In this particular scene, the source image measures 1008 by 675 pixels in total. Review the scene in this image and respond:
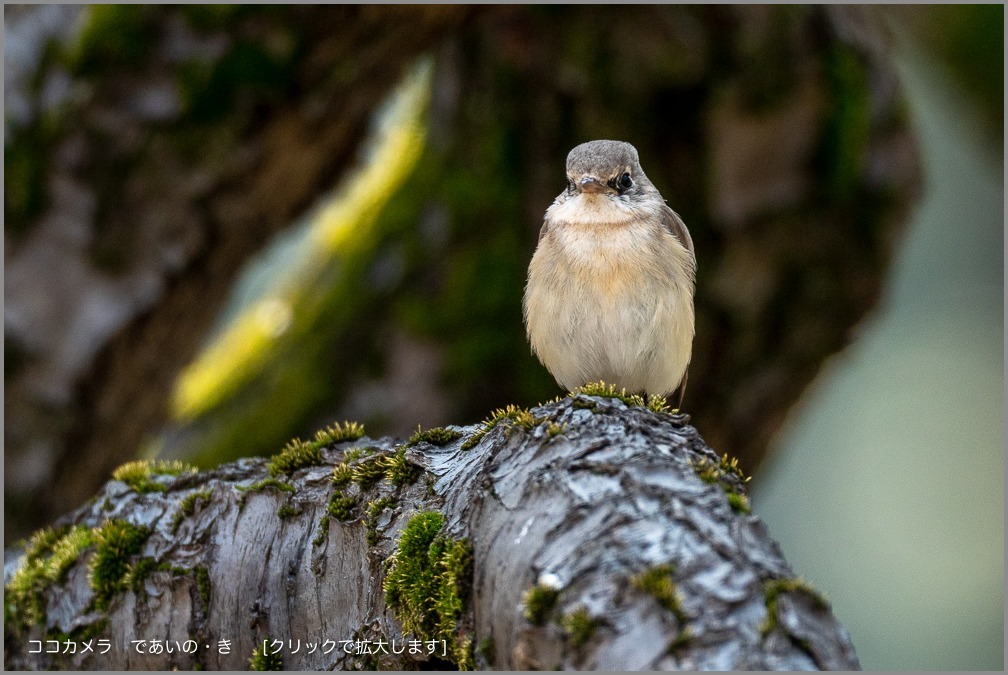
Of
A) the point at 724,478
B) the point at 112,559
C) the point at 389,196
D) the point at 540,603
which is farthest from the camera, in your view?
the point at 389,196

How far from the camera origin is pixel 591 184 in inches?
190

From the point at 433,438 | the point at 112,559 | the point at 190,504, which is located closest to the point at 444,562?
the point at 433,438

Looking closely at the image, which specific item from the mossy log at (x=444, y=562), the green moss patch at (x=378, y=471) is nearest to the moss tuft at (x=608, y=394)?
the mossy log at (x=444, y=562)

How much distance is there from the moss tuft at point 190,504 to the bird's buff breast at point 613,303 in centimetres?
186

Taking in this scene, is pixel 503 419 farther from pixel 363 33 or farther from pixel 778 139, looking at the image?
pixel 778 139

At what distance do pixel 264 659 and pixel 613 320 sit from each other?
225cm

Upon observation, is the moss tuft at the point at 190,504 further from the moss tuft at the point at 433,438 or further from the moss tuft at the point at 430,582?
the moss tuft at the point at 430,582

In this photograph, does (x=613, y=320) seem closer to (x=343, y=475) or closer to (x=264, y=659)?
(x=343, y=475)

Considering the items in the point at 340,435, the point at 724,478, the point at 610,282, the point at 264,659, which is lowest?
the point at 264,659

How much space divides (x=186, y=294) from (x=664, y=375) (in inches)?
139

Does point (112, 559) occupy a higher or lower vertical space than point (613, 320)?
lower

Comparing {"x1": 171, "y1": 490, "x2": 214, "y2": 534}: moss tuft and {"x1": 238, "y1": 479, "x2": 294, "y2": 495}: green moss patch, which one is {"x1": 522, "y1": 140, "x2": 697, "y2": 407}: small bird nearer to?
{"x1": 238, "y1": 479, "x2": 294, "y2": 495}: green moss patch

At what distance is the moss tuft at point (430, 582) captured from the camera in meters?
3.08

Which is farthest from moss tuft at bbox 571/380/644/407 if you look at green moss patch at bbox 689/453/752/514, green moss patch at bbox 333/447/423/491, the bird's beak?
the bird's beak
